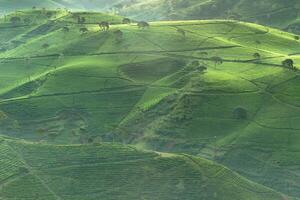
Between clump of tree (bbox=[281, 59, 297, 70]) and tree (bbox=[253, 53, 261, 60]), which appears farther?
tree (bbox=[253, 53, 261, 60])

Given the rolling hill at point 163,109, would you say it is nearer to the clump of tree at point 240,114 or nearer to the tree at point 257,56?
the clump of tree at point 240,114

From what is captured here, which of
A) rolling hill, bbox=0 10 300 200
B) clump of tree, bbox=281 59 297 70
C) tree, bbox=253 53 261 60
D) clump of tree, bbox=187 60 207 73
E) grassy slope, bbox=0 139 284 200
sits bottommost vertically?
grassy slope, bbox=0 139 284 200

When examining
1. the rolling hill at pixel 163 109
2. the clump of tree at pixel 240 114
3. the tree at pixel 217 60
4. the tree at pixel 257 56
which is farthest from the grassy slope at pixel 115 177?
the tree at pixel 257 56

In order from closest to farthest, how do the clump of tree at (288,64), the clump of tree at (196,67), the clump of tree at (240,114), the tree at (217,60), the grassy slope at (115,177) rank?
the grassy slope at (115,177)
the clump of tree at (240,114)
the clump of tree at (196,67)
the clump of tree at (288,64)
the tree at (217,60)

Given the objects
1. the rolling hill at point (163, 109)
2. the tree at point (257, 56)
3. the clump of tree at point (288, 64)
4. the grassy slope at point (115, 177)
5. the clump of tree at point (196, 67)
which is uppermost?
the tree at point (257, 56)

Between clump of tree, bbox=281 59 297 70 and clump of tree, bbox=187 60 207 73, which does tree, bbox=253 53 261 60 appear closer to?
clump of tree, bbox=281 59 297 70

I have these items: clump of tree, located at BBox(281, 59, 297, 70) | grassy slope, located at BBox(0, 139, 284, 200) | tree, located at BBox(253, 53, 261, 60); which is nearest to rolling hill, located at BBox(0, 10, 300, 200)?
grassy slope, located at BBox(0, 139, 284, 200)

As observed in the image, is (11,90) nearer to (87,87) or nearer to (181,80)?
(87,87)

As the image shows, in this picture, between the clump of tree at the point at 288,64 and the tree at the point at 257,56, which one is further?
the tree at the point at 257,56
